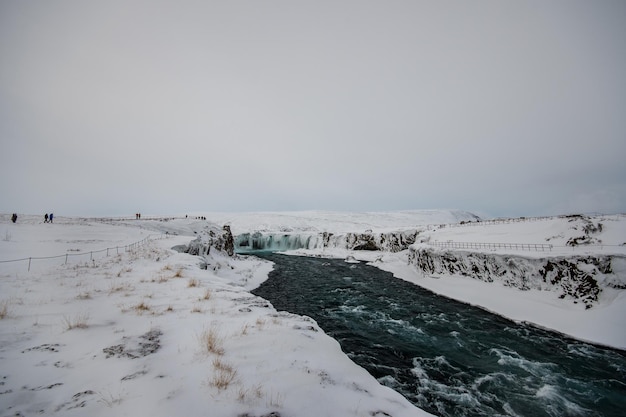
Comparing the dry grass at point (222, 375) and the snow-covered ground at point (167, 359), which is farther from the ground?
the dry grass at point (222, 375)

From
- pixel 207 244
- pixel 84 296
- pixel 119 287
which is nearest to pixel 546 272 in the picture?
pixel 119 287

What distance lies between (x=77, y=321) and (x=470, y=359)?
14.9m

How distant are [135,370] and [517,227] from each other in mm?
42237

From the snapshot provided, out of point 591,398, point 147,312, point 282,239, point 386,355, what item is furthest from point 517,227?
point 282,239

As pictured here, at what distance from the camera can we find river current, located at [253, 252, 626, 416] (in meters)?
8.85

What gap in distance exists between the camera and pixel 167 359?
16.5 feet

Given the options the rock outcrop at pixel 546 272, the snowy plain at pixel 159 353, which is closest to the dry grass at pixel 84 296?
the snowy plain at pixel 159 353

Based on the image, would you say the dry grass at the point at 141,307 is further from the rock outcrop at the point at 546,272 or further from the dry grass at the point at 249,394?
the rock outcrop at the point at 546,272

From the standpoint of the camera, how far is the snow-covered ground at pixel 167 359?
3746 mm

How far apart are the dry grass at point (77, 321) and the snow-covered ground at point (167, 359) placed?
0.03 m

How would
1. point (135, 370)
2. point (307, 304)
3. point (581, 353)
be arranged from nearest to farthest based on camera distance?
point (135, 370)
point (581, 353)
point (307, 304)

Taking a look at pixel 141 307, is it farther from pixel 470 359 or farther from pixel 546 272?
pixel 546 272

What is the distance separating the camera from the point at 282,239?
93.4 m

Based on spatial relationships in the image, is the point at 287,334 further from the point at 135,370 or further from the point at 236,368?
the point at 135,370
